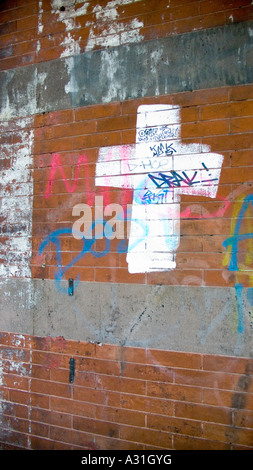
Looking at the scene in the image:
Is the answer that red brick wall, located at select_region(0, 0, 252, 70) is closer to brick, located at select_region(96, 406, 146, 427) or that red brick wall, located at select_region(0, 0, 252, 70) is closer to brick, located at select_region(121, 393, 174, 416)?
brick, located at select_region(121, 393, 174, 416)

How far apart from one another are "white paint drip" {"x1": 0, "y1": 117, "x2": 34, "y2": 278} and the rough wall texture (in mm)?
16

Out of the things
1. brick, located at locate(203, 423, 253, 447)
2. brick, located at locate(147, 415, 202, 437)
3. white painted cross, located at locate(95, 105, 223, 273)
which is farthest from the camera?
white painted cross, located at locate(95, 105, 223, 273)

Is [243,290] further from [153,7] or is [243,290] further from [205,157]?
[153,7]

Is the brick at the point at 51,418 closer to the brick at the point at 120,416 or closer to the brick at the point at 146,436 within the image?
the brick at the point at 120,416

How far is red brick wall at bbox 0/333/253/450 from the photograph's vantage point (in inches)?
104

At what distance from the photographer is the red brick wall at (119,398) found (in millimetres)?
2639

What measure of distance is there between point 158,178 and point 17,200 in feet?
5.22

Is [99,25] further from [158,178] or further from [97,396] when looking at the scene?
[97,396]

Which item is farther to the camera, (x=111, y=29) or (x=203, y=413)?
(x=111, y=29)

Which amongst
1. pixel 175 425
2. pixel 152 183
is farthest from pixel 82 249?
pixel 175 425

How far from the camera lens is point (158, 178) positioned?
2922mm

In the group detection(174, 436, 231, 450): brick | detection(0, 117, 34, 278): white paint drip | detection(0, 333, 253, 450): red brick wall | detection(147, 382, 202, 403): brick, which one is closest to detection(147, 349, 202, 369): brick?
detection(0, 333, 253, 450): red brick wall

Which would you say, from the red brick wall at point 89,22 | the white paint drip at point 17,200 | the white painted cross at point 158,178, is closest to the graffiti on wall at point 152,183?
the white painted cross at point 158,178
